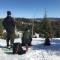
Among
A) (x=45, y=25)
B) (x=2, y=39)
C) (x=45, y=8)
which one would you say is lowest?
(x=2, y=39)

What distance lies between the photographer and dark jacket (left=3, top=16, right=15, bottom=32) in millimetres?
7238

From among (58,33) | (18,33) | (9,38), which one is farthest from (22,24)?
(58,33)

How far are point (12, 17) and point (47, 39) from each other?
1.58 metres

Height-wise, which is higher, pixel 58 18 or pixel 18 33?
pixel 58 18

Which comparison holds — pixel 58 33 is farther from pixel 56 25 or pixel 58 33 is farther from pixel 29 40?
pixel 29 40

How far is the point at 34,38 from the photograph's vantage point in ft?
30.9

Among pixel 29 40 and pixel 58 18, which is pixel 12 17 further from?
pixel 58 18

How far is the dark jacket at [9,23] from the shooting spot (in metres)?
7.24

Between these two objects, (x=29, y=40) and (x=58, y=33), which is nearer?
(x=29, y=40)

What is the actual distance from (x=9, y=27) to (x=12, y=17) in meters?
0.34

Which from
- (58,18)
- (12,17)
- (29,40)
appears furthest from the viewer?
(58,18)

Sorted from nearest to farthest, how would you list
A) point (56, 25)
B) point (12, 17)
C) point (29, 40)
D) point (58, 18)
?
point (12, 17) < point (29, 40) < point (58, 18) < point (56, 25)

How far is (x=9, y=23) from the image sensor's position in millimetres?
7297

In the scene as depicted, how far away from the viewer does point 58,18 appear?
27.4 feet
